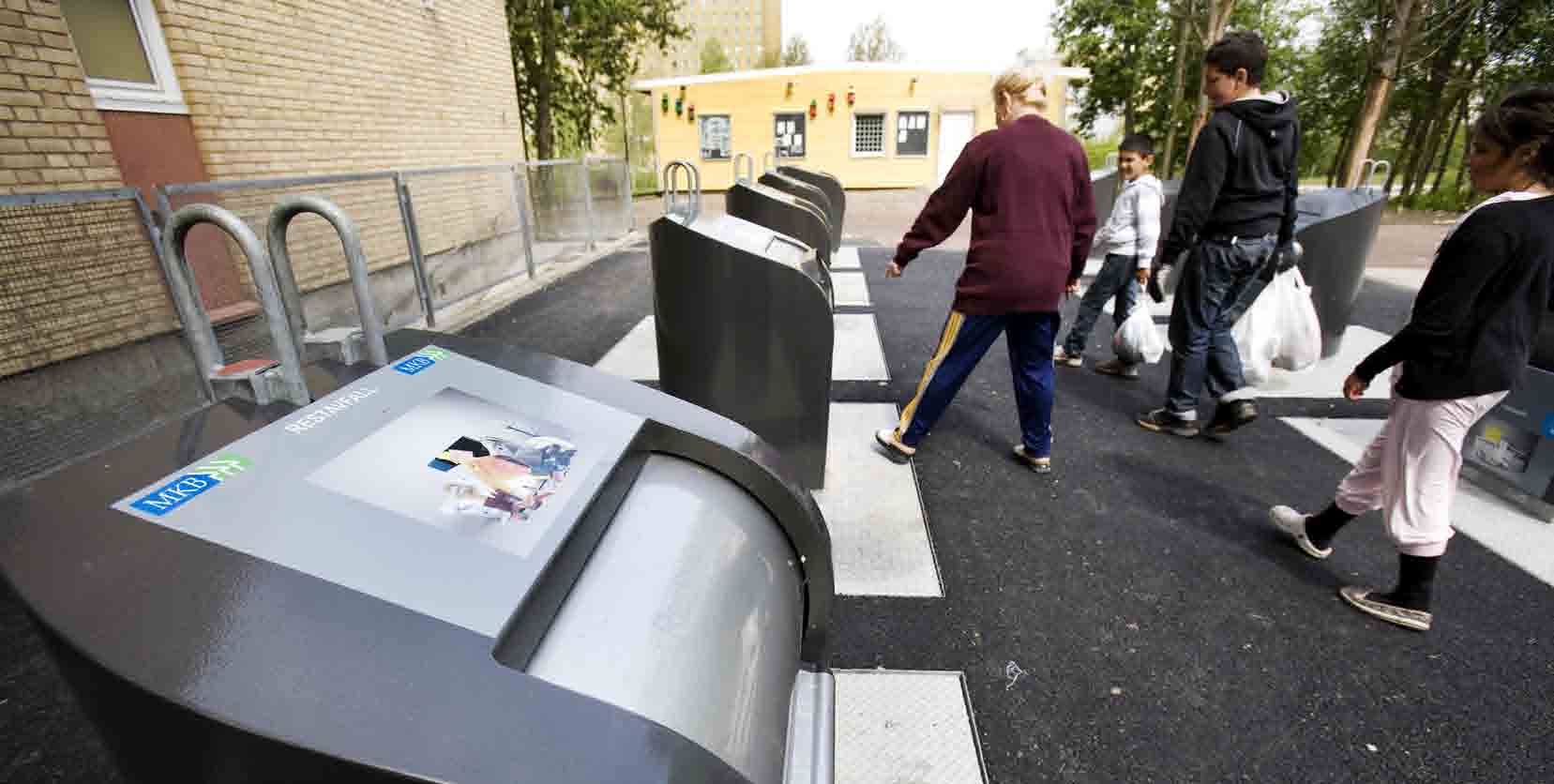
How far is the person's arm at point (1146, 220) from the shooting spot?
399 cm

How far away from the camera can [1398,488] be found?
6.75 ft

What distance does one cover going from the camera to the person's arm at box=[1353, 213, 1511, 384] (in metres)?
1.81

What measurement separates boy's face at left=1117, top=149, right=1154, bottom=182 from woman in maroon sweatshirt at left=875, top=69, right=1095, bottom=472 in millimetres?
1503

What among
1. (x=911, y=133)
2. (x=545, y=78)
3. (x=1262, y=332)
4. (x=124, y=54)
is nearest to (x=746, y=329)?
(x=1262, y=332)

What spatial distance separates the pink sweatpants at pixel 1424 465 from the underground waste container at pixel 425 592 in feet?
6.42

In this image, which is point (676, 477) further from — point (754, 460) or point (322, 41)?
point (322, 41)

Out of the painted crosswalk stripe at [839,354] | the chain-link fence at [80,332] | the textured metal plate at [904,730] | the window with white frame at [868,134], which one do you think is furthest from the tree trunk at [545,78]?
the textured metal plate at [904,730]

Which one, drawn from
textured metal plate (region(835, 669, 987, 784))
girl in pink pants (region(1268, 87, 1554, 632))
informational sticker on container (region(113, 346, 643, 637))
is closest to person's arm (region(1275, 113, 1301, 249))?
girl in pink pants (region(1268, 87, 1554, 632))

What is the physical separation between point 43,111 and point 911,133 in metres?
22.7

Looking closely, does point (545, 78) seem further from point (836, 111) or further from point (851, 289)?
point (836, 111)

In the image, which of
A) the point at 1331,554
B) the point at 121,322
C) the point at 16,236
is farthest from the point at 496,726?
the point at 121,322

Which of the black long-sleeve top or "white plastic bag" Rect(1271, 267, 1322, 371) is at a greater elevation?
the black long-sleeve top

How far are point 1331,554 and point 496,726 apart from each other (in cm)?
305

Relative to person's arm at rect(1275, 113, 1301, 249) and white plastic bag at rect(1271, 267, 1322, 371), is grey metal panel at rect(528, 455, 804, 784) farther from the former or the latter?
white plastic bag at rect(1271, 267, 1322, 371)
